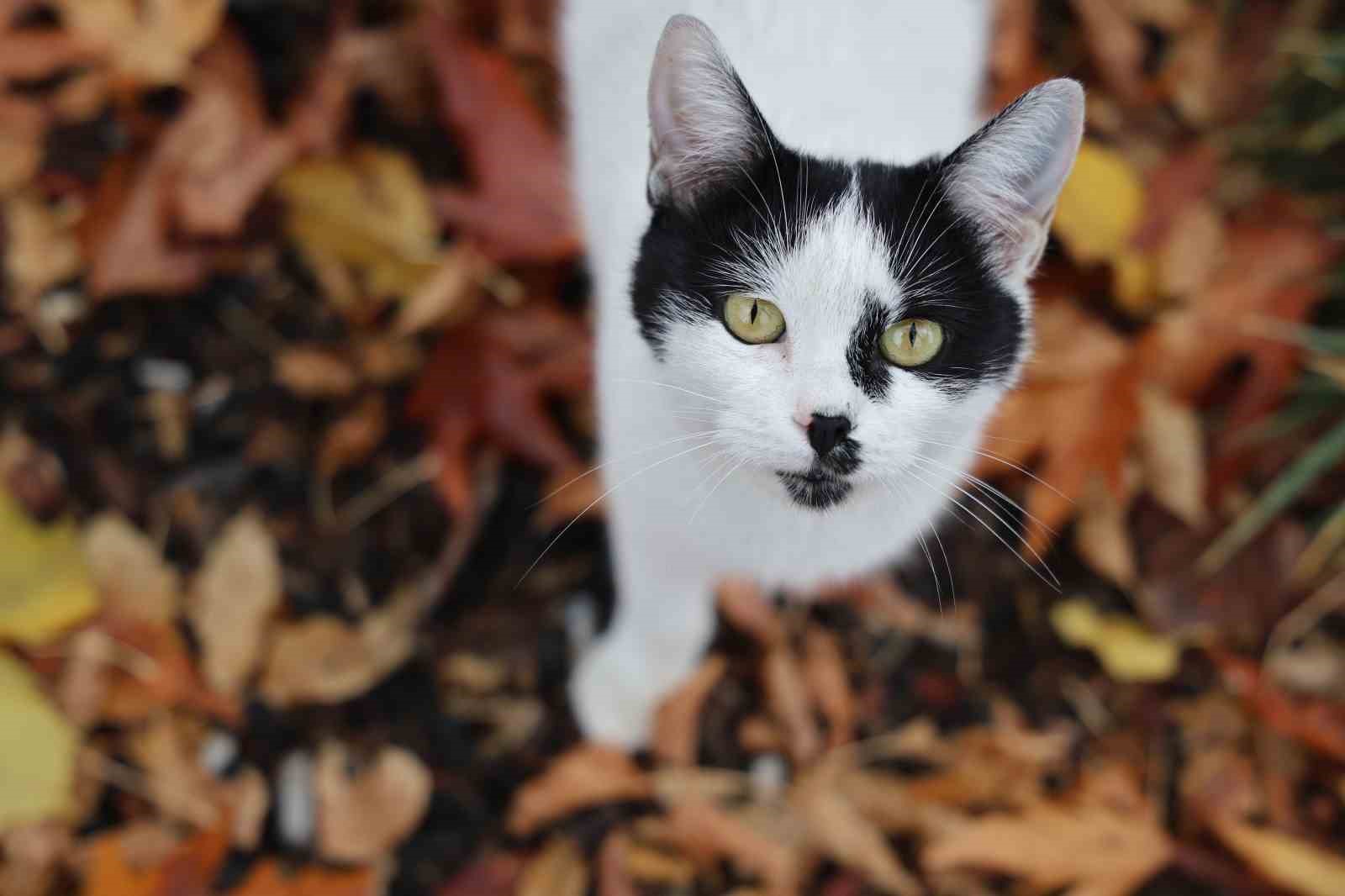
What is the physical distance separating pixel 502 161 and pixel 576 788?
0.77 metres

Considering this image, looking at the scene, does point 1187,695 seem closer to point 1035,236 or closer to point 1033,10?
point 1035,236

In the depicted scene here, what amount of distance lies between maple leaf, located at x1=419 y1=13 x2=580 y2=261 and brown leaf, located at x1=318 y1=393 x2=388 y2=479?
0.25 metres

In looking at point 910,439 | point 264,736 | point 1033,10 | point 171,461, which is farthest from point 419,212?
point 1033,10

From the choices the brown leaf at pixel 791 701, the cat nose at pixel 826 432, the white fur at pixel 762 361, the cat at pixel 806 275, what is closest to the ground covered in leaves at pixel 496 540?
the brown leaf at pixel 791 701

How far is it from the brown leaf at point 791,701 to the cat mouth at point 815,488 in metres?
0.48

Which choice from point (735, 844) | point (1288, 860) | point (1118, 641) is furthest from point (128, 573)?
point (1288, 860)

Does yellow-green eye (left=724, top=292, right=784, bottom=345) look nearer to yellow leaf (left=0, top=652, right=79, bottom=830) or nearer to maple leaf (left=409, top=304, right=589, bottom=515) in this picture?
maple leaf (left=409, top=304, right=589, bottom=515)

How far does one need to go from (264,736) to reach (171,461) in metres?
0.39

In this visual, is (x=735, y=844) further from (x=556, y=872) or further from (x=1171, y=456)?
(x=1171, y=456)

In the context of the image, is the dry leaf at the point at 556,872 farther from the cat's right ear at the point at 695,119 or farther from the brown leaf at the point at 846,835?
the cat's right ear at the point at 695,119

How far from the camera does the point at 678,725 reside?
1.11m

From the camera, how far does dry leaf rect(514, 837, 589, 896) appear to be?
1026mm

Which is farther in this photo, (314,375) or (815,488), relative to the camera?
(314,375)

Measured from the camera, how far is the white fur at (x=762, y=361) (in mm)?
678
